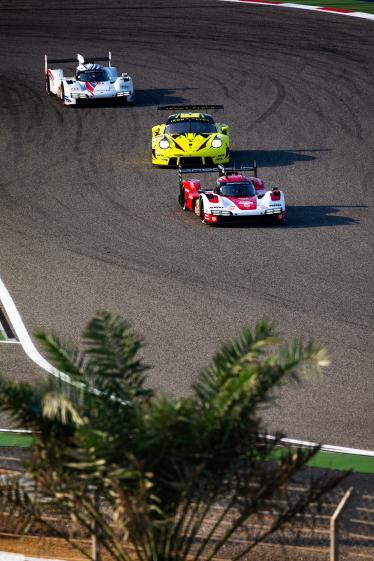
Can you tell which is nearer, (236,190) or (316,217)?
(236,190)

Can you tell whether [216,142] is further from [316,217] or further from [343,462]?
[343,462]

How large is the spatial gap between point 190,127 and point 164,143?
90 cm

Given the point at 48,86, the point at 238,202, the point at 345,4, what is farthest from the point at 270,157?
the point at 345,4

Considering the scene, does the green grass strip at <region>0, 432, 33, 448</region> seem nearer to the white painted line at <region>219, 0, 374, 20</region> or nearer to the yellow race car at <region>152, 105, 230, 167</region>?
the yellow race car at <region>152, 105, 230, 167</region>

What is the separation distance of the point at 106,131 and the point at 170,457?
96.7 ft

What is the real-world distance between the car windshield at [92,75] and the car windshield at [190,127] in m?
7.32

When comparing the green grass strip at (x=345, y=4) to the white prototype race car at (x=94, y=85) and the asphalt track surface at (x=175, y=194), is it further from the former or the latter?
the white prototype race car at (x=94, y=85)

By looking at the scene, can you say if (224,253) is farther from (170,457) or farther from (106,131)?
(170,457)

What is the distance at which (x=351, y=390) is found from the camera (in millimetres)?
17078

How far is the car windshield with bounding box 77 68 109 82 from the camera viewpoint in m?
38.8

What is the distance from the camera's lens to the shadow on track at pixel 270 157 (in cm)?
3306

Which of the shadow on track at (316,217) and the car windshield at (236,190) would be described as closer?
the car windshield at (236,190)

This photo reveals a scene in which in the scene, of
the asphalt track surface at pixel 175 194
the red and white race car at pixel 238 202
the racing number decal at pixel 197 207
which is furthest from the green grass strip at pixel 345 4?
the red and white race car at pixel 238 202

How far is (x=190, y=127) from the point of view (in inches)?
1262
